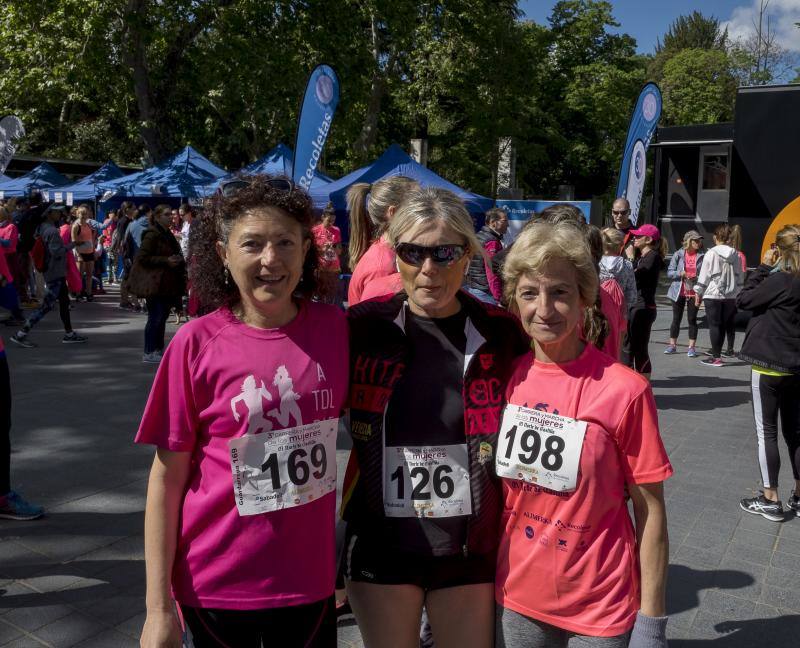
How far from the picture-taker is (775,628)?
355 cm

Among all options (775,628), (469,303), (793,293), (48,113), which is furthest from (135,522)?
(48,113)

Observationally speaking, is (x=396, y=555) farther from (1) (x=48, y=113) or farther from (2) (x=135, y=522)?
(1) (x=48, y=113)

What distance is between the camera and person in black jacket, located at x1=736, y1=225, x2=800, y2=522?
4.77 m

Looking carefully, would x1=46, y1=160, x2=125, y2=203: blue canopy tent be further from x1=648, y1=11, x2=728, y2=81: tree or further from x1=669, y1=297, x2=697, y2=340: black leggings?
x1=648, y1=11, x2=728, y2=81: tree

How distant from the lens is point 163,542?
1.87 m

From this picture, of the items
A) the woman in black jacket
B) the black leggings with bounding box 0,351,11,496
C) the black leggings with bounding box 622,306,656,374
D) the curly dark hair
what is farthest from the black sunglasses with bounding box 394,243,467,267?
the woman in black jacket

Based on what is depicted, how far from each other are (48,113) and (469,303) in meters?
40.6

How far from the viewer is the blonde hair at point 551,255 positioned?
2049mm

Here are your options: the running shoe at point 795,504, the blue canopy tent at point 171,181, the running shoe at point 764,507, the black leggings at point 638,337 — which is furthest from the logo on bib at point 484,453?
the blue canopy tent at point 171,181

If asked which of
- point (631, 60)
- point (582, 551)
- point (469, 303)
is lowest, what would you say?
point (582, 551)

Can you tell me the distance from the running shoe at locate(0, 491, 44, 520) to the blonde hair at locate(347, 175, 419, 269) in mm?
2453

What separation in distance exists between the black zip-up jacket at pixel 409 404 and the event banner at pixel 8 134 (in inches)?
403

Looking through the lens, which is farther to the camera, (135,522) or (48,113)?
(48,113)

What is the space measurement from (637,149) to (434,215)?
292 inches
